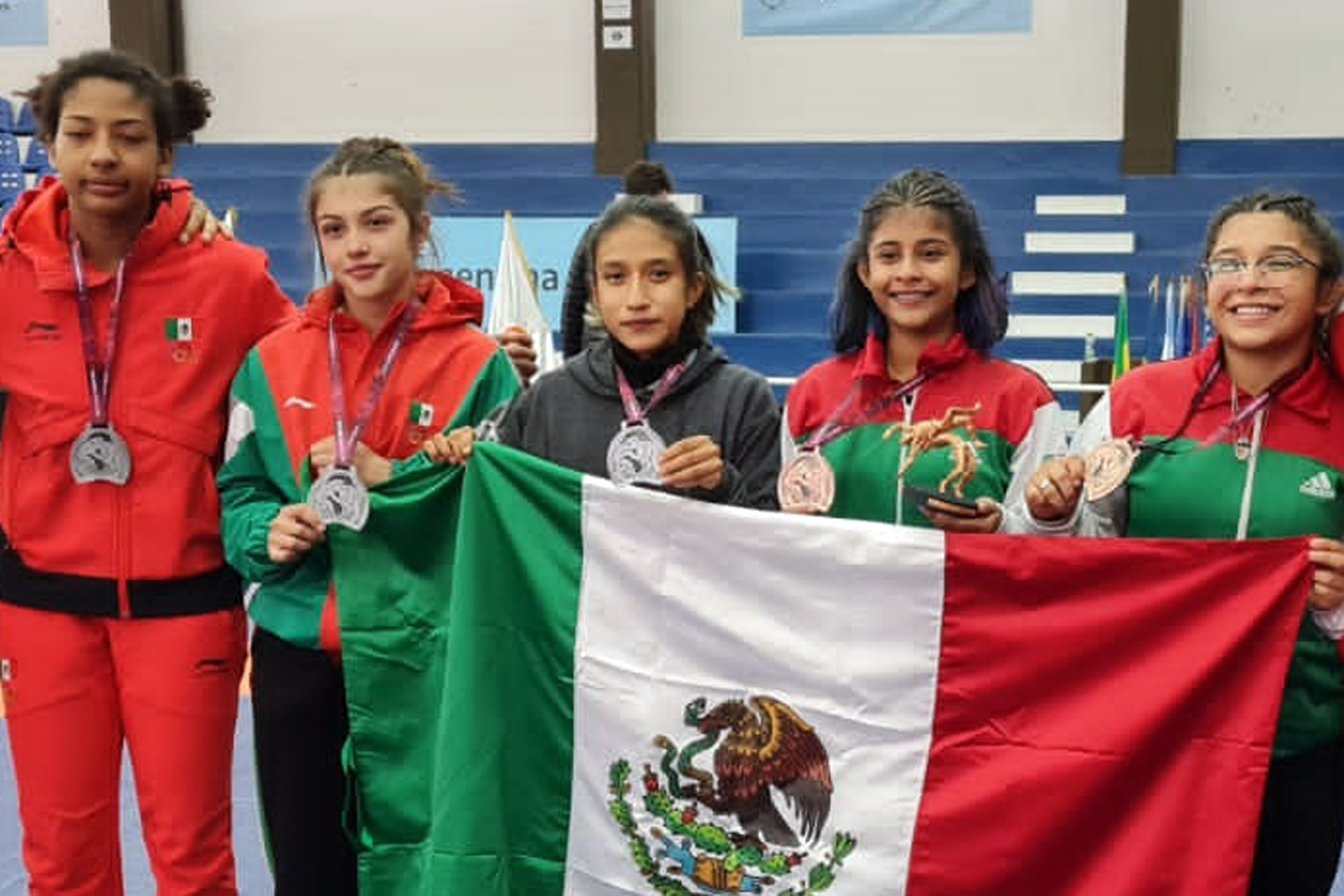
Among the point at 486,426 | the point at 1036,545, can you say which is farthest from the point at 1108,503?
the point at 486,426

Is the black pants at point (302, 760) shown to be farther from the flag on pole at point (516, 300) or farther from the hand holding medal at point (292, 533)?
the flag on pole at point (516, 300)

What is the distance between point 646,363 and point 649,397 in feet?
0.18

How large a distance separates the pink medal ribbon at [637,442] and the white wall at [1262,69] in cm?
988

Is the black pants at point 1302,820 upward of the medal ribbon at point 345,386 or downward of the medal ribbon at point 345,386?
downward

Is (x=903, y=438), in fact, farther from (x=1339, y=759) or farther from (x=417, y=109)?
(x=417, y=109)

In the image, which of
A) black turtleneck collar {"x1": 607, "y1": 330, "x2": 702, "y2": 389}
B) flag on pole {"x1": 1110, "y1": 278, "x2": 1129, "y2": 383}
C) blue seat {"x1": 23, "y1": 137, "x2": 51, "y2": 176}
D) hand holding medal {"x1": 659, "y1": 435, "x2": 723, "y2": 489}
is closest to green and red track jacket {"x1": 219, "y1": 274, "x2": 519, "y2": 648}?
black turtleneck collar {"x1": 607, "y1": 330, "x2": 702, "y2": 389}

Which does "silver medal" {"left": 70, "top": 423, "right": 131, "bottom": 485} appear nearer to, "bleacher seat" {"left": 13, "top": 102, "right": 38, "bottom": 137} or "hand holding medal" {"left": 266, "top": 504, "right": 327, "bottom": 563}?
"hand holding medal" {"left": 266, "top": 504, "right": 327, "bottom": 563}

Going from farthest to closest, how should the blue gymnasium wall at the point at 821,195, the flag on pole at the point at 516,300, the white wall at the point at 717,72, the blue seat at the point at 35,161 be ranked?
1. the white wall at the point at 717,72
2. the blue seat at the point at 35,161
3. the blue gymnasium wall at the point at 821,195
4. the flag on pole at the point at 516,300

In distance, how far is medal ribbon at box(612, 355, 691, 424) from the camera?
224 centimetres

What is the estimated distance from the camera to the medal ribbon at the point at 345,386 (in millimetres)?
2301

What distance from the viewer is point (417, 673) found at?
2344 mm

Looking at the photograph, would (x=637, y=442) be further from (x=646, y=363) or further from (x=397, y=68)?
(x=397, y=68)

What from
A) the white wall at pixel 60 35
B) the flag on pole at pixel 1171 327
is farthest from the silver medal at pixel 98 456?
the white wall at pixel 60 35

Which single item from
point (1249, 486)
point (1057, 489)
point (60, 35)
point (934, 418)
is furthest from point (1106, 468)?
point (60, 35)
